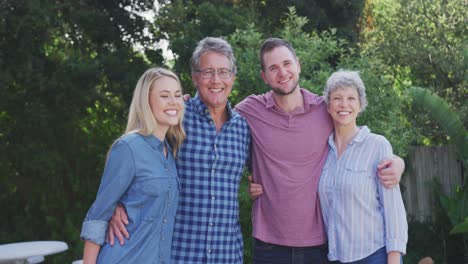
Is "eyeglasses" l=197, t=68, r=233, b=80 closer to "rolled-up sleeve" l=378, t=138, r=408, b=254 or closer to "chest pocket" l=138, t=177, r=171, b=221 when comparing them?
"chest pocket" l=138, t=177, r=171, b=221

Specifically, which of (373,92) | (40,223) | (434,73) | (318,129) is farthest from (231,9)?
(318,129)

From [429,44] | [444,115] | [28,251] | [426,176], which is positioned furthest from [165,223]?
[429,44]

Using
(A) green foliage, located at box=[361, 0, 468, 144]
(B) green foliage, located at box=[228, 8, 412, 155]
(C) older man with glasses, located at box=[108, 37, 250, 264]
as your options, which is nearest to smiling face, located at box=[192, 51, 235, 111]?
(C) older man with glasses, located at box=[108, 37, 250, 264]

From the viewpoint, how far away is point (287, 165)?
3.54 meters

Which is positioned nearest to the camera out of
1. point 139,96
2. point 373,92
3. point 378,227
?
point 139,96

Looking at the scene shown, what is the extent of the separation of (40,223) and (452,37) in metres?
6.57

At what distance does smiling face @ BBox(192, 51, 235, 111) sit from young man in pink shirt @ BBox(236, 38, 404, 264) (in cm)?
30

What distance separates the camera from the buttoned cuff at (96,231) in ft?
9.76

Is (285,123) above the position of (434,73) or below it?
below

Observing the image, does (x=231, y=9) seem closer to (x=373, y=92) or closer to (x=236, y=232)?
(x=373, y=92)

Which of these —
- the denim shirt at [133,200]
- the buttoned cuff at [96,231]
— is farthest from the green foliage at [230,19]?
the buttoned cuff at [96,231]

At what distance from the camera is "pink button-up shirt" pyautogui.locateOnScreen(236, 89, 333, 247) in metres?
3.50

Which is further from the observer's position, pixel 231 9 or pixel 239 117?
pixel 231 9

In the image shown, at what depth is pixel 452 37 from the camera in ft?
31.7
